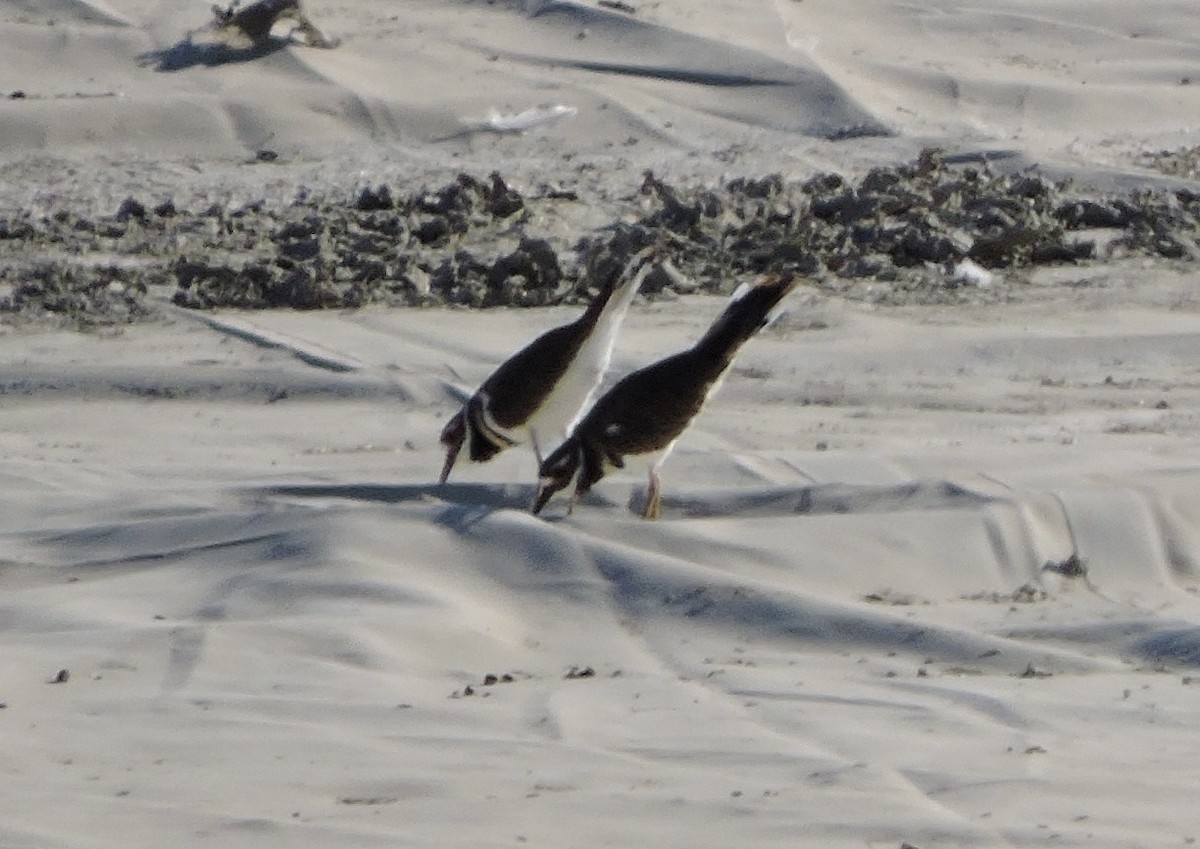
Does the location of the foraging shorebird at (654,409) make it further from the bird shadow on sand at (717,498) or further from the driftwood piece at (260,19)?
the driftwood piece at (260,19)

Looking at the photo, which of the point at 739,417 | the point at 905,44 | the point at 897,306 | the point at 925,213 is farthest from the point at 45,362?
the point at 905,44

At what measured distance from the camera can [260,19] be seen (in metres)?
12.3

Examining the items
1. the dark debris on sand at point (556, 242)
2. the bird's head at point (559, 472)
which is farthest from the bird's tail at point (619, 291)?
the dark debris on sand at point (556, 242)

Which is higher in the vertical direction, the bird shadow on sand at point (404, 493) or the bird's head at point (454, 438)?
the bird's head at point (454, 438)

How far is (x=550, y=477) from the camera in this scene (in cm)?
603

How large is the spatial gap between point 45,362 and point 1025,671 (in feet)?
13.8

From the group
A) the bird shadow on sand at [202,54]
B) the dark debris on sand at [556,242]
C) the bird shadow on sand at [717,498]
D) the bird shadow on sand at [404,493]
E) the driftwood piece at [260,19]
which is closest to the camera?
the bird shadow on sand at [717,498]

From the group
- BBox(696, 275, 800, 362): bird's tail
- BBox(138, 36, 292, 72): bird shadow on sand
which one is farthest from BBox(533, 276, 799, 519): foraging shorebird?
BBox(138, 36, 292, 72): bird shadow on sand

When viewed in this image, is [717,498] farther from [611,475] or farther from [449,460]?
[449,460]

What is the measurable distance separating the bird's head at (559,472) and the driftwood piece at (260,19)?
686cm

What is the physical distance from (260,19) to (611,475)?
6851 millimetres

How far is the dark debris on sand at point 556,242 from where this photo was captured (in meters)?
8.75

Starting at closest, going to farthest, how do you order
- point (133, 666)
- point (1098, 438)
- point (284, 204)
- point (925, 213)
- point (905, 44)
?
point (133, 666) → point (1098, 438) → point (925, 213) → point (284, 204) → point (905, 44)

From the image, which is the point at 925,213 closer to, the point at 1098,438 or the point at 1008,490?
the point at 1098,438
